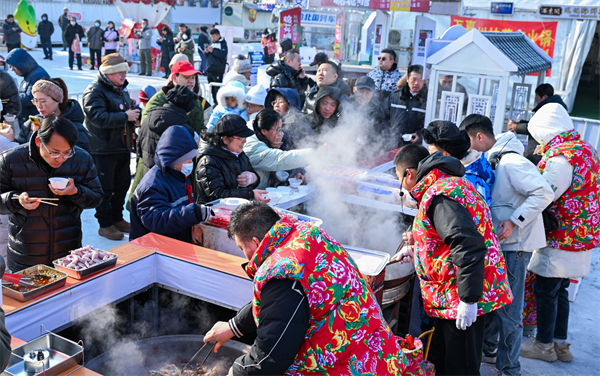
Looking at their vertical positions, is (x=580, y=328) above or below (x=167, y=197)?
below

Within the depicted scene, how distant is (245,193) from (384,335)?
204cm

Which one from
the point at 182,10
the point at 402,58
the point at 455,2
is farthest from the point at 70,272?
the point at 182,10

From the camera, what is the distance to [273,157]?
4.38 m

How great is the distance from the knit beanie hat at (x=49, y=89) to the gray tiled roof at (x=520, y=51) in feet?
14.3

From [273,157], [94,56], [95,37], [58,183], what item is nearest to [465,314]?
[273,157]

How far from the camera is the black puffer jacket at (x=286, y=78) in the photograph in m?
7.45

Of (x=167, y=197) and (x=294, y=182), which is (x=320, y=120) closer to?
(x=294, y=182)

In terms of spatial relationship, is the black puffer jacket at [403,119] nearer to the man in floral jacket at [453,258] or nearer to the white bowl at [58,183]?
the man in floral jacket at [453,258]

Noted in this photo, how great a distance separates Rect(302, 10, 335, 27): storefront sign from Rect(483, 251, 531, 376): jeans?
15.1 m

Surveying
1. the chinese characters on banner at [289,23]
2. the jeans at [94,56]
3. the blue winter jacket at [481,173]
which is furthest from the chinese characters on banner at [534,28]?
the jeans at [94,56]

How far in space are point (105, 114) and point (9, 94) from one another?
4.52 feet

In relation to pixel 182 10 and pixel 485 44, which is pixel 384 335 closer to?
pixel 485 44

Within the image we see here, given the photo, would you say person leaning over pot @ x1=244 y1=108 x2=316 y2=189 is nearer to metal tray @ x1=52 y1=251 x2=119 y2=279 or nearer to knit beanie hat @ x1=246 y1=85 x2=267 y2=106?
knit beanie hat @ x1=246 y1=85 x2=267 y2=106

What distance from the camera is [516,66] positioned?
17.5ft
